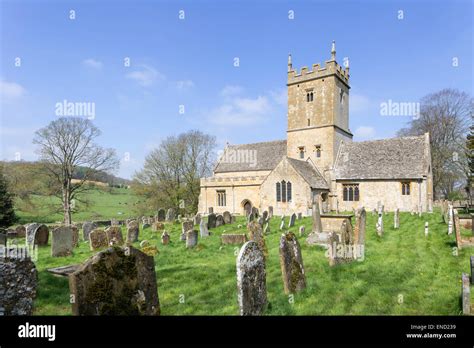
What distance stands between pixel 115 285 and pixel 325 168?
24229 mm

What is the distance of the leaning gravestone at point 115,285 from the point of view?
411 centimetres

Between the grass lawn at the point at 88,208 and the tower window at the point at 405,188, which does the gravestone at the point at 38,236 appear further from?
the tower window at the point at 405,188

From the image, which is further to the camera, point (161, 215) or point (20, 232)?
point (161, 215)

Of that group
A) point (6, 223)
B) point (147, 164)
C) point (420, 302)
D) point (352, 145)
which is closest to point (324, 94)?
point (352, 145)

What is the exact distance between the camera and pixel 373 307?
5.29m

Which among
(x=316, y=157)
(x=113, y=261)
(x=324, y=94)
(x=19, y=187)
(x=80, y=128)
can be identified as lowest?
→ (x=113, y=261)

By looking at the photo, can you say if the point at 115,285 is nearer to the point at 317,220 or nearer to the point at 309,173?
the point at 317,220

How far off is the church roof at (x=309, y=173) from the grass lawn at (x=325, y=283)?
12.9m

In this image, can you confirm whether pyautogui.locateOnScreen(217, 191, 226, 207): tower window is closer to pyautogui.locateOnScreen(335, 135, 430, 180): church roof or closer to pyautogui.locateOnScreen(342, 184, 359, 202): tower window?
pyautogui.locateOnScreen(335, 135, 430, 180): church roof

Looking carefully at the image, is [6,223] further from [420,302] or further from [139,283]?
[420,302]

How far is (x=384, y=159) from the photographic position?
2486 cm

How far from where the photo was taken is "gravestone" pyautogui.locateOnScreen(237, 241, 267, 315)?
191 inches

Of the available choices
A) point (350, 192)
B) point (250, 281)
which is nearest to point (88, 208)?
point (350, 192)

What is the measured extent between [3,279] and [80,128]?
2289 cm
